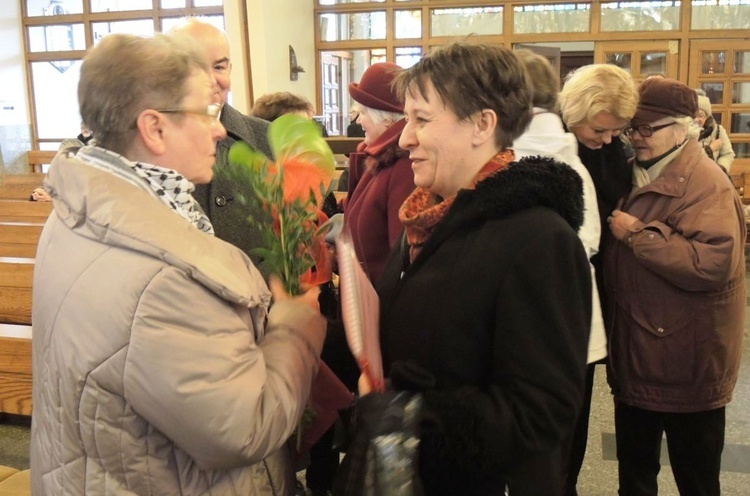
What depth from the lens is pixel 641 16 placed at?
8.05m

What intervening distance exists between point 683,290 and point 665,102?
0.59 metres

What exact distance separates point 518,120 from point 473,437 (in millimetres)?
603

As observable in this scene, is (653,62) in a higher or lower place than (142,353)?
higher

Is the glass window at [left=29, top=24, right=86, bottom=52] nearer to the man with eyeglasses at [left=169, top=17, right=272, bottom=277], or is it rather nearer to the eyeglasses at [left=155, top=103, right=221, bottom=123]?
the man with eyeglasses at [left=169, top=17, right=272, bottom=277]

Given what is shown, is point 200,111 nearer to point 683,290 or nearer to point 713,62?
point 683,290

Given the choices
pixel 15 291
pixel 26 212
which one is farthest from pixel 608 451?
pixel 26 212

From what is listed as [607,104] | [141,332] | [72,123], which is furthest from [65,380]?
[72,123]

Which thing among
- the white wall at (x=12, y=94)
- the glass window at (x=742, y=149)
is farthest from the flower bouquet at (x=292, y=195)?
the white wall at (x=12, y=94)

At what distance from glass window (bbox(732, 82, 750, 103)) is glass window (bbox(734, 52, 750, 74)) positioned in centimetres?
16

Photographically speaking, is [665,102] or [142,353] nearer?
[142,353]

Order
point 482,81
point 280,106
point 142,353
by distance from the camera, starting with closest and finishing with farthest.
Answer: point 142,353, point 482,81, point 280,106

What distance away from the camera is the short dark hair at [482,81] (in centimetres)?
124

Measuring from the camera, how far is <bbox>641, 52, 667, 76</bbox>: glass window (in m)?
8.05

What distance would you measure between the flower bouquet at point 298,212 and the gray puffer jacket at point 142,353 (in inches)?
8.6
